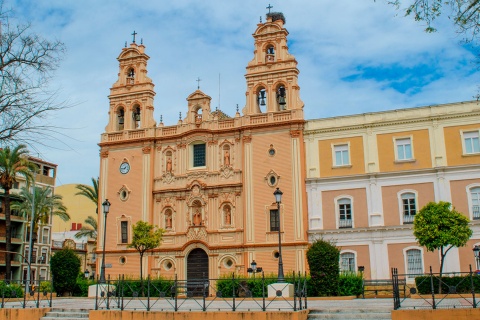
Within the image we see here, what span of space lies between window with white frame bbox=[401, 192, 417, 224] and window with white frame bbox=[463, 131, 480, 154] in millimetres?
4262

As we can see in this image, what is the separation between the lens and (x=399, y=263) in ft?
113

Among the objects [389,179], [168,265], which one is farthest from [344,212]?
[168,265]

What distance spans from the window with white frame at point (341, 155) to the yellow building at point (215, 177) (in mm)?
2216

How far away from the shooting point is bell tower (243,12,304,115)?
39344 mm

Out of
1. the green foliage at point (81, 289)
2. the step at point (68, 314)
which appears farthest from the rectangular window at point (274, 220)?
the step at point (68, 314)

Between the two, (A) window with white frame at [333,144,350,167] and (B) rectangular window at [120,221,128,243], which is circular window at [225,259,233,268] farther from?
(A) window with white frame at [333,144,350,167]

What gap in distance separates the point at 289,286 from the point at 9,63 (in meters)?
16.6

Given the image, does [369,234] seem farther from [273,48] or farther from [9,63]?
[9,63]

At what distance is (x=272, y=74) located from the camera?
4000cm

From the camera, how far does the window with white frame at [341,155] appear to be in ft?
122

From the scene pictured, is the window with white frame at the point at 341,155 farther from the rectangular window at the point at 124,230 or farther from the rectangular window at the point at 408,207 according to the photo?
the rectangular window at the point at 124,230

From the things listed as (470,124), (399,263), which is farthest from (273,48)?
(399,263)

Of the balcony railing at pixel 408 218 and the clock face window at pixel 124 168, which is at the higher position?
the clock face window at pixel 124 168

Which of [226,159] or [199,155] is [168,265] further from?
[226,159]
